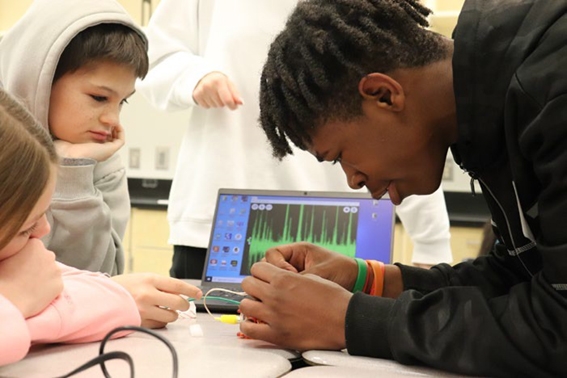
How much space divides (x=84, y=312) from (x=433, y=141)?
0.49 meters

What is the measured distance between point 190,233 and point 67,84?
44cm

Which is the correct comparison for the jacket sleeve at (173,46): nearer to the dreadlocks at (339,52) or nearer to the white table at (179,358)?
the dreadlocks at (339,52)

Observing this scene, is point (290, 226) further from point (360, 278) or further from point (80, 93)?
point (80, 93)

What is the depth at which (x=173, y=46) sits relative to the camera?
69.2 inches

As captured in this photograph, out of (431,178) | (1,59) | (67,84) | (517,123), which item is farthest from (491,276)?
(1,59)

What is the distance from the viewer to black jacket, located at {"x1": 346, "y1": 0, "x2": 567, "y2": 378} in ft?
2.62

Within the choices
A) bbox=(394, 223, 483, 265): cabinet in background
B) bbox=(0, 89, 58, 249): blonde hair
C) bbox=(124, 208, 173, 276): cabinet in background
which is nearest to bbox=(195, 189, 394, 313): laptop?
bbox=(0, 89, 58, 249): blonde hair

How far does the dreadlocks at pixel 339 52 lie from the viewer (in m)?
0.94

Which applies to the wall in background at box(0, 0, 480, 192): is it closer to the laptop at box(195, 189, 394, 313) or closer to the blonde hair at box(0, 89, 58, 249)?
the laptop at box(195, 189, 394, 313)

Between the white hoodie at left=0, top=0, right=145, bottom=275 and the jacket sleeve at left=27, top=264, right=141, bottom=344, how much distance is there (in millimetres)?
283

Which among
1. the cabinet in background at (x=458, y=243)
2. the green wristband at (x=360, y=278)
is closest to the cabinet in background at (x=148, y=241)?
the cabinet in background at (x=458, y=243)

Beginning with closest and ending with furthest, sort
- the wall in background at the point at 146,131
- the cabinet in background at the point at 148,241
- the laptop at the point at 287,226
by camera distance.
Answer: the laptop at the point at 287,226 → the cabinet in background at the point at 148,241 → the wall in background at the point at 146,131

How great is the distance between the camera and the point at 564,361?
787 millimetres

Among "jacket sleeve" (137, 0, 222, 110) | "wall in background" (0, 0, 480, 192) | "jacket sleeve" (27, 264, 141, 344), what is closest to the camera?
"jacket sleeve" (27, 264, 141, 344)
